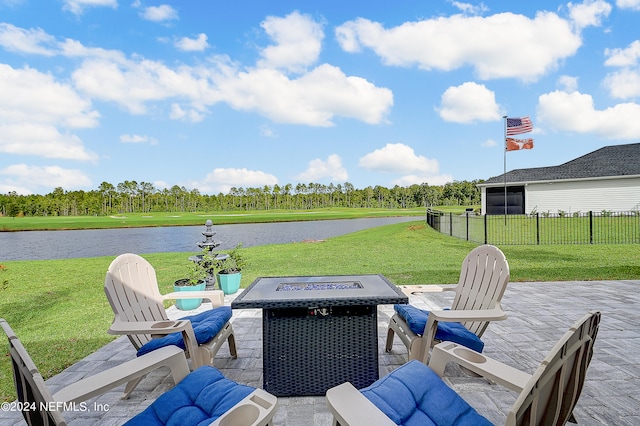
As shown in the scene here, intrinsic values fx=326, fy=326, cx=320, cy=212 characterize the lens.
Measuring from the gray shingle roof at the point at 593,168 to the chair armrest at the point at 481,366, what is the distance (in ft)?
73.7

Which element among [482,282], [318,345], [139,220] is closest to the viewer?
[318,345]

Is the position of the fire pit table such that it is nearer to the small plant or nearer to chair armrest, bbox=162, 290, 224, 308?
chair armrest, bbox=162, 290, 224, 308

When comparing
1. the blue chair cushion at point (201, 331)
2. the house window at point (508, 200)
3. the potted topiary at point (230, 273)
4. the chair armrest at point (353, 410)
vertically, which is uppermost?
the house window at point (508, 200)

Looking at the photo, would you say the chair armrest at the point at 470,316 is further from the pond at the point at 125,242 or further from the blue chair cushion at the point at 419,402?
the pond at the point at 125,242

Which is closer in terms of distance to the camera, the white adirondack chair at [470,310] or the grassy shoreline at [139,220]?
the white adirondack chair at [470,310]

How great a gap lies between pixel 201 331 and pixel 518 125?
58.9 feet

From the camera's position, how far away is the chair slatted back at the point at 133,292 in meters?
2.55

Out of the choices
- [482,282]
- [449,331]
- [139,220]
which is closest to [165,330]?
[449,331]

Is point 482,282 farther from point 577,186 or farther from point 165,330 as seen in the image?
point 577,186

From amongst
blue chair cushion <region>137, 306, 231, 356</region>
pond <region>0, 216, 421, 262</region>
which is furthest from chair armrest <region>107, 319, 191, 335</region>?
pond <region>0, 216, 421, 262</region>

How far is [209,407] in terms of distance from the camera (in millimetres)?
1557

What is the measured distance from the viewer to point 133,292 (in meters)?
2.76

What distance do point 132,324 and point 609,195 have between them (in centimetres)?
2519

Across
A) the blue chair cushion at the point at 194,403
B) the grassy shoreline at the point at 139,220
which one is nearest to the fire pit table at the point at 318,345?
the blue chair cushion at the point at 194,403
